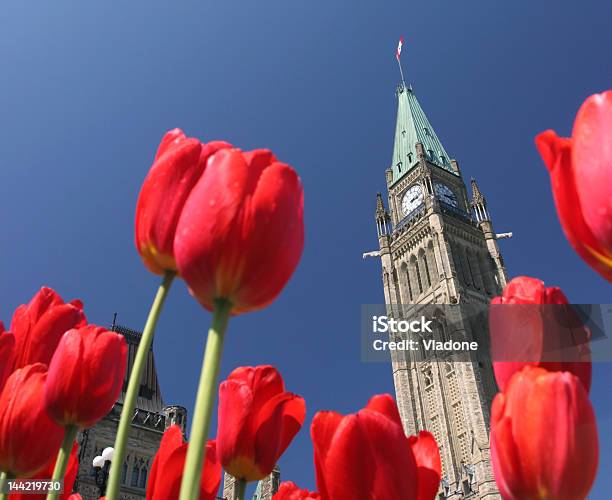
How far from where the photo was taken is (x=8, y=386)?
3.67 feet

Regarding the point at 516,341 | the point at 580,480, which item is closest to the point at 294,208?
the point at 516,341

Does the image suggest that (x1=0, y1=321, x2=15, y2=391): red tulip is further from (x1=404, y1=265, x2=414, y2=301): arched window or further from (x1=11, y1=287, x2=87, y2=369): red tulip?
(x1=404, y1=265, x2=414, y2=301): arched window

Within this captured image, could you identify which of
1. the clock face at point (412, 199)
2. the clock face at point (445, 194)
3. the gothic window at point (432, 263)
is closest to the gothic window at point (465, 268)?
the gothic window at point (432, 263)

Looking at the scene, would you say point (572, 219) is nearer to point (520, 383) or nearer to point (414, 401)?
point (520, 383)

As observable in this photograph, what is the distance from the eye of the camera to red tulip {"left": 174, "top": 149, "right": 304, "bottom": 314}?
0.84 metres

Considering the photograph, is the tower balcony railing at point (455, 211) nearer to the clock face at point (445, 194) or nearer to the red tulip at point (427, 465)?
the clock face at point (445, 194)

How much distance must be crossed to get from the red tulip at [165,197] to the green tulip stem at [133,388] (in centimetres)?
5

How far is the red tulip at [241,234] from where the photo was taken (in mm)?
836

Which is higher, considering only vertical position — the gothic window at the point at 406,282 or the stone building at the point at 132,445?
the gothic window at the point at 406,282

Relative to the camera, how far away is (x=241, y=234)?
87 cm

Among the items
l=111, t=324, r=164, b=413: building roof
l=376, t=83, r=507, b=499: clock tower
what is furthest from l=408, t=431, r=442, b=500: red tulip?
l=376, t=83, r=507, b=499: clock tower

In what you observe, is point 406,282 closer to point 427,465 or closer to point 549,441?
point 427,465

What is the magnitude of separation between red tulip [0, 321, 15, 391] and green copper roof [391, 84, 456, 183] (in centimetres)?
5080

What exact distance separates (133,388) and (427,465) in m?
0.63
